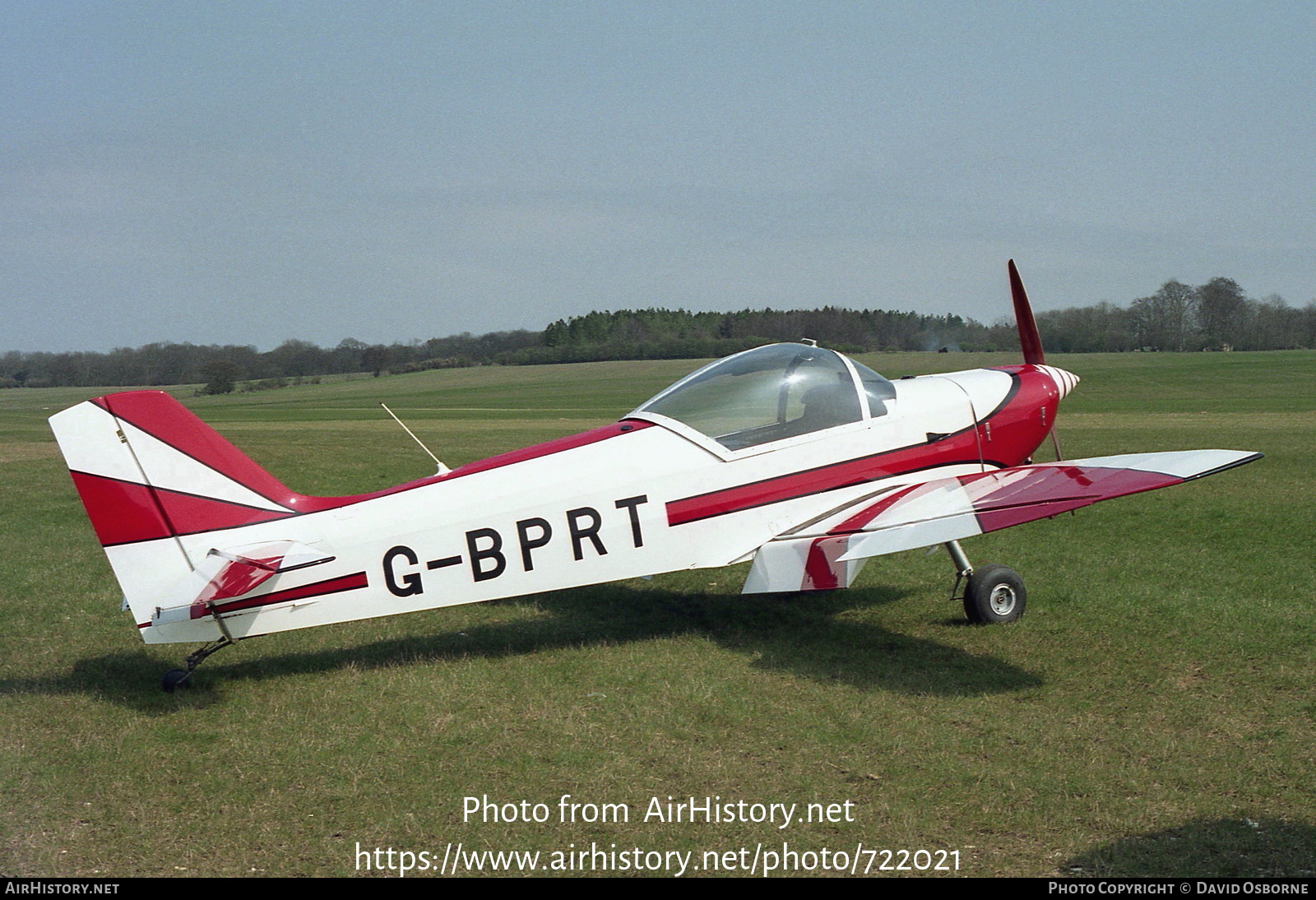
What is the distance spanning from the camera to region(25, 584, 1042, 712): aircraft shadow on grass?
5.95 m

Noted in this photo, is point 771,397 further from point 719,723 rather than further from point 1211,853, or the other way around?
point 1211,853

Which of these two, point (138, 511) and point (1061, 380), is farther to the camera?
point (1061, 380)

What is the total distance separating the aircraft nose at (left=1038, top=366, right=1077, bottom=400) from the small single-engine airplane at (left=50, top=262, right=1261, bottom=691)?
1.22 m

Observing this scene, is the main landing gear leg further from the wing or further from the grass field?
the wing

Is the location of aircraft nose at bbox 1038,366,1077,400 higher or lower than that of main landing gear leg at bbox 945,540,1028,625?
higher

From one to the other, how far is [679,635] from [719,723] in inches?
75.6

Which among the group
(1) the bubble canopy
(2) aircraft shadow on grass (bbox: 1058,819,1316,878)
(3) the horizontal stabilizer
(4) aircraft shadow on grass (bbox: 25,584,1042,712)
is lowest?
(2) aircraft shadow on grass (bbox: 1058,819,1316,878)

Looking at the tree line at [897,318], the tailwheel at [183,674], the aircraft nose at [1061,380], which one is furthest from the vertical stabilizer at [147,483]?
the tree line at [897,318]

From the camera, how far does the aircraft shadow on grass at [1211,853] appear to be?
364 centimetres

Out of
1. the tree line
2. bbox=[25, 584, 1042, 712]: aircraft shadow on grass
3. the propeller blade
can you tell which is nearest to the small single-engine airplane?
bbox=[25, 584, 1042, 712]: aircraft shadow on grass

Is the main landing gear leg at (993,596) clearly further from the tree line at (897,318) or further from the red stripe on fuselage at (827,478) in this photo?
the tree line at (897,318)

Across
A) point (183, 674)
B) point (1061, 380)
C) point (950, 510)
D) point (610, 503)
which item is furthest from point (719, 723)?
point (1061, 380)

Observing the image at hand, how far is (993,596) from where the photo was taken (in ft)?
23.1

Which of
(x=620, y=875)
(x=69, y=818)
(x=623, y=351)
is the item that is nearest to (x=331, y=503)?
(x=69, y=818)
